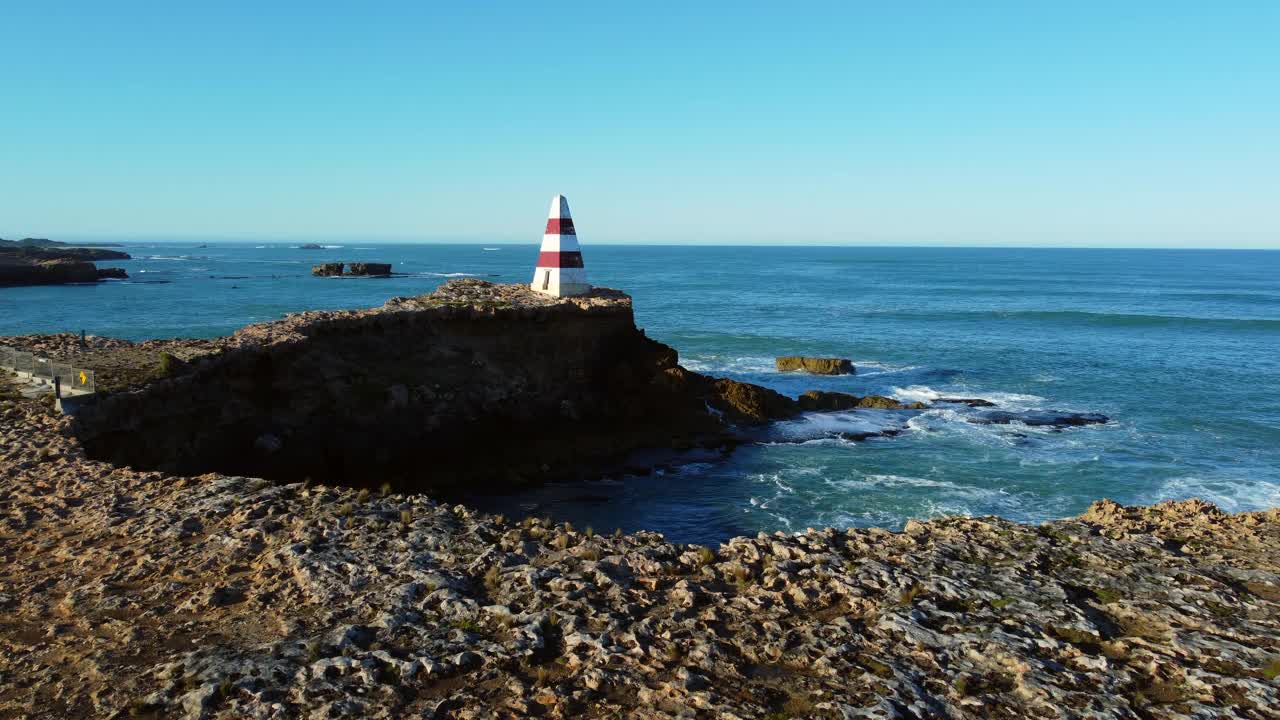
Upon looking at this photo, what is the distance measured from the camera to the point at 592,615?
780 cm

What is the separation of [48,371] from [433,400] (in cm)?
801

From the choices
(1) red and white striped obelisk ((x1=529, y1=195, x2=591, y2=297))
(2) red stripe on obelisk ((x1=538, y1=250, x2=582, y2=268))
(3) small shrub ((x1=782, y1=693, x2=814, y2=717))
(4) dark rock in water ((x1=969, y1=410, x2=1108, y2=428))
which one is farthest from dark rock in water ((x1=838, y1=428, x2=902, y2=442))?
(3) small shrub ((x1=782, y1=693, x2=814, y2=717))

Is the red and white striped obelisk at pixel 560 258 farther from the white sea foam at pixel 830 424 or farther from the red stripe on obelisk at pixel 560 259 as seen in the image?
the white sea foam at pixel 830 424

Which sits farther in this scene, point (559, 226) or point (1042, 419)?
point (1042, 419)

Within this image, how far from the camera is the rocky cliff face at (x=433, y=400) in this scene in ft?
53.6

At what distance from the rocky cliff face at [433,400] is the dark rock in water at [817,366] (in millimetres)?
9060

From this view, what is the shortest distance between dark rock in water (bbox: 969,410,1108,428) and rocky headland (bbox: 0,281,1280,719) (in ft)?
48.7

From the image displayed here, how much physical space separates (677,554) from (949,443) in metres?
16.6

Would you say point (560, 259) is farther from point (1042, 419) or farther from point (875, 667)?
point (875, 667)

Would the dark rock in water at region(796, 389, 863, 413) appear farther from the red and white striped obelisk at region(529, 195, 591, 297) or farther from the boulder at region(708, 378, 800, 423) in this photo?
the red and white striped obelisk at region(529, 195, 591, 297)

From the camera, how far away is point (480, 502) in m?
18.0

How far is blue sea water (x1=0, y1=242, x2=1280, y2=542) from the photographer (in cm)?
1855

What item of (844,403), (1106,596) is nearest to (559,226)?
(844,403)

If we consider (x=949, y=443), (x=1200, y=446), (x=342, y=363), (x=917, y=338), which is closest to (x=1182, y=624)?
(x=949, y=443)
